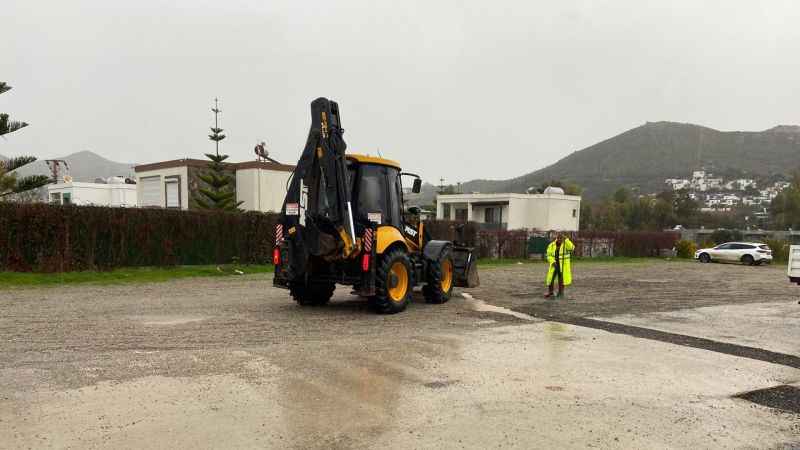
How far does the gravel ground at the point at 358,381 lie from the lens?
468 centimetres

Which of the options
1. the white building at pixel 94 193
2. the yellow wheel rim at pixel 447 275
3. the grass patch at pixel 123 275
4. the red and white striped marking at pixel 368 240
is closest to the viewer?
the red and white striped marking at pixel 368 240

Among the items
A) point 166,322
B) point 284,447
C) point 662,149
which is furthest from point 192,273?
point 662,149

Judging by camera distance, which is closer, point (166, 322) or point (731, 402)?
point (731, 402)

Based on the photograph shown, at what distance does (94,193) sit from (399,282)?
35926 millimetres

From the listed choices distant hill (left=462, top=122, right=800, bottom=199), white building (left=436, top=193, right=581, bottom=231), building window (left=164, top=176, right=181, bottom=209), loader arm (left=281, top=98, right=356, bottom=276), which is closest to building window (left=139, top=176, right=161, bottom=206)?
building window (left=164, top=176, right=181, bottom=209)

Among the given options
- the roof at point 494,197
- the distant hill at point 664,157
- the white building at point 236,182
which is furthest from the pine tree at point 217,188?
the distant hill at point 664,157

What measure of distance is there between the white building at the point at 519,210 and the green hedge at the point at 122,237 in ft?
106

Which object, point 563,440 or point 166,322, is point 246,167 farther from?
point 563,440

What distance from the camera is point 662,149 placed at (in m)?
136

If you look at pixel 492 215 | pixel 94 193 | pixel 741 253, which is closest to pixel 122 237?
pixel 94 193

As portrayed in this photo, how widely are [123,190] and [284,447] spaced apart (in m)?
41.9

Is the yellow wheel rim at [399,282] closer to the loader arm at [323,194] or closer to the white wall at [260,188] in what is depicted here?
the loader arm at [323,194]

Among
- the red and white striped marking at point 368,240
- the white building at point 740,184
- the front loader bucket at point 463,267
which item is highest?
the white building at point 740,184

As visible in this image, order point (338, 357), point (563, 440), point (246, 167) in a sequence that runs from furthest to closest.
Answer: point (246, 167)
point (338, 357)
point (563, 440)
